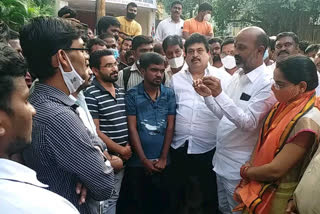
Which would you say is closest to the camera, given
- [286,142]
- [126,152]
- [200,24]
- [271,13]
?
[286,142]

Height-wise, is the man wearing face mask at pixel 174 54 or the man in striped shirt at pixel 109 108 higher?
the man wearing face mask at pixel 174 54

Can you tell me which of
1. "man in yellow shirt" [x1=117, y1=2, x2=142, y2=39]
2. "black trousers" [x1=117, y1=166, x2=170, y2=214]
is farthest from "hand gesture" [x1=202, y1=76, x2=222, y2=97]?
"man in yellow shirt" [x1=117, y1=2, x2=142, y2=39]

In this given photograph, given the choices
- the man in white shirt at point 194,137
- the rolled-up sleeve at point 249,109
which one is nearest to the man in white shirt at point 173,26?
the man in white shirt at point 194,137

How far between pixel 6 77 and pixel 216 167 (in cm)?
242

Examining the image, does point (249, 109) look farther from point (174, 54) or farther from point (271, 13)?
point (271, 13)

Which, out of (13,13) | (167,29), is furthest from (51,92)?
(167,29)

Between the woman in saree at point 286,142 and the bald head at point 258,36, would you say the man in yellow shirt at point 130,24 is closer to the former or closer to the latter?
the bald head at point 258,36

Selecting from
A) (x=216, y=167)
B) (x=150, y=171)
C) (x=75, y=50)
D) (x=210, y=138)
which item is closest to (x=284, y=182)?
(x=216, y=167)

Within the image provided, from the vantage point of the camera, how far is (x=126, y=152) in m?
3.20

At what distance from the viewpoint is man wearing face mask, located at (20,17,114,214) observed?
66.1 inches

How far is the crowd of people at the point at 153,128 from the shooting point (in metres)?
1.66

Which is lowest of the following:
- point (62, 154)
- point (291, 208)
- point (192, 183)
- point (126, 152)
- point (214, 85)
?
point (192, 183)

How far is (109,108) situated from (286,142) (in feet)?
5.06

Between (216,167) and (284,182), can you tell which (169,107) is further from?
(284,182)
